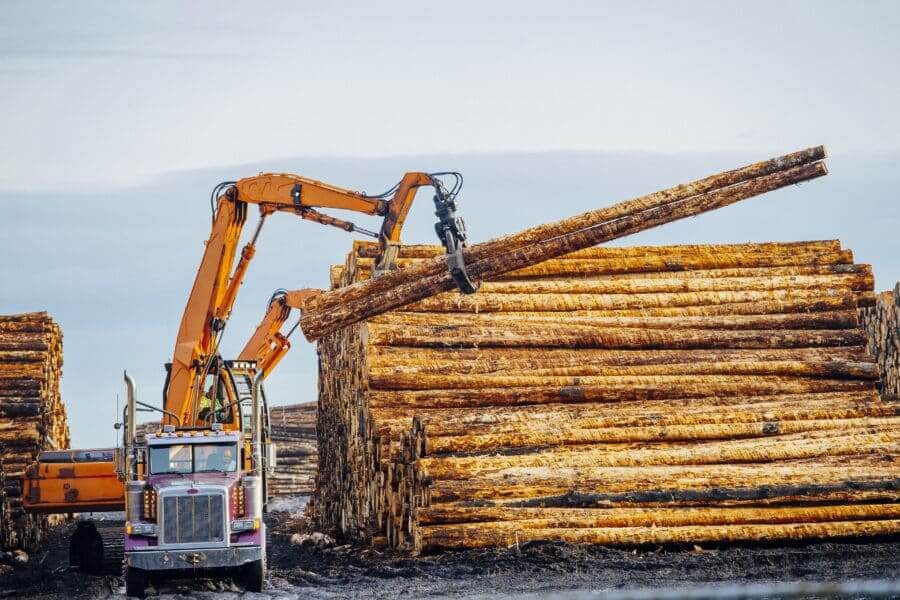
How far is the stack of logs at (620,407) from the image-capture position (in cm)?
1783

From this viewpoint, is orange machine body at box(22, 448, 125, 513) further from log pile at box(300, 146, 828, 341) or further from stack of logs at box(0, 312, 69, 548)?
log pile at box(300, 146, 828, 341)

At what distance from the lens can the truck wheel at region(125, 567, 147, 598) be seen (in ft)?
51.5

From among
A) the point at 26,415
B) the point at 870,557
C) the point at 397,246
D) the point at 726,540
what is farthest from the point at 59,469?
the point at 870,557

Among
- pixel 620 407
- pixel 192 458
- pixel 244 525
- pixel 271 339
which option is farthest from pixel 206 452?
pixel 271 339

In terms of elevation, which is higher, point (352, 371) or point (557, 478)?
point (352, 371)

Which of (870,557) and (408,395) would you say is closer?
(870,557)

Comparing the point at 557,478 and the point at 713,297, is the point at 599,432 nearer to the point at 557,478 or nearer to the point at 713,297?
the point at 557,478

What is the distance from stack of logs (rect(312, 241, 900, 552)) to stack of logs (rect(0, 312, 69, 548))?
6603mm

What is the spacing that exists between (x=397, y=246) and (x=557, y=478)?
625 centimetres

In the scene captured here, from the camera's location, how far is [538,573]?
16109 mm

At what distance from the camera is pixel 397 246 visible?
22453 millimetres

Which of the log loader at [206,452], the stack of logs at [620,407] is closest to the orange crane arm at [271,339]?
the stack of logs at [620,407]

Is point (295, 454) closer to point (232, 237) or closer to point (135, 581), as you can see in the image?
point (232, 237)

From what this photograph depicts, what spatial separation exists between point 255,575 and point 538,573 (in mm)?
3631
